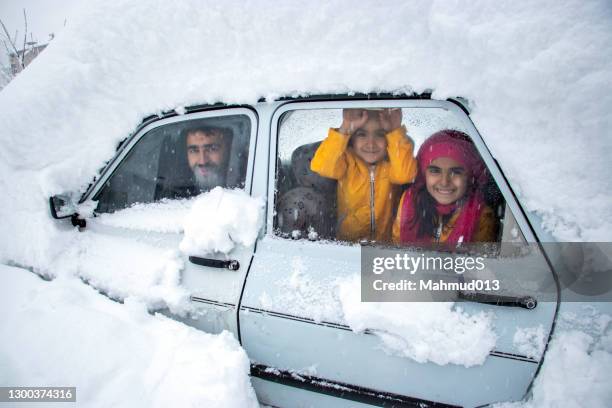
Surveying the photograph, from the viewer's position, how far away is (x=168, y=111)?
→ 190 cm

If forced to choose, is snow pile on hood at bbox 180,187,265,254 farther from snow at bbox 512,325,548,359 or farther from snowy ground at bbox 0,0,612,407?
snow at bbox 512,325,548,359

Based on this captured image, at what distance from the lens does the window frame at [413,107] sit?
131 centimetres

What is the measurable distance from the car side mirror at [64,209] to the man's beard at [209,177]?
757mm

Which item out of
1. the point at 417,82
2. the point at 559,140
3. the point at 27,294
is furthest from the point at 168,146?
the point at 559,140

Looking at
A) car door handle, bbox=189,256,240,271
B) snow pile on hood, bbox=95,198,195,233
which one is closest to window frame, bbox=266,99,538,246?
car door handle, bbox=189,256,240,271

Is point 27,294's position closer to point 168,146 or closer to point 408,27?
point 168,146

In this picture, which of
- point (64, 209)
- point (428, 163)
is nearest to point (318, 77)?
point (428, 163)

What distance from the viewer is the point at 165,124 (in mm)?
1938

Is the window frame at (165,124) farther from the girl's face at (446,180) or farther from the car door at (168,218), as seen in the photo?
the girl's face at (446,180)

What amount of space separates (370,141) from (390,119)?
154 millimetres

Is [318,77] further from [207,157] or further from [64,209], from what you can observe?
[64,209]

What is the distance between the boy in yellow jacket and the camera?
1.59 metres

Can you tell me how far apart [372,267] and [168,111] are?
1.36 m

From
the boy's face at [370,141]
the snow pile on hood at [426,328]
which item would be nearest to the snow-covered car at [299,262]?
the snow pile on hood at [426,328]
